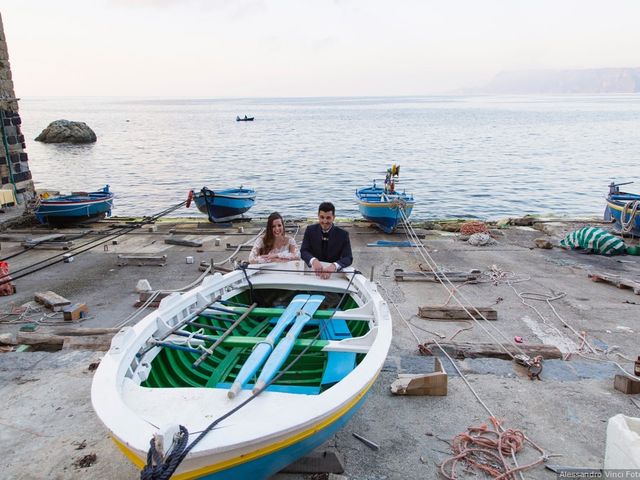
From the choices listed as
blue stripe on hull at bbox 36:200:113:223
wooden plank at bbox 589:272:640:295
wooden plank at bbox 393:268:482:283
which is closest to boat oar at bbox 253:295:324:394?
wooden plank at bbox 393:268:482:283

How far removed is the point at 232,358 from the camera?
548 cm

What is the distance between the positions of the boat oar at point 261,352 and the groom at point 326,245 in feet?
2.61

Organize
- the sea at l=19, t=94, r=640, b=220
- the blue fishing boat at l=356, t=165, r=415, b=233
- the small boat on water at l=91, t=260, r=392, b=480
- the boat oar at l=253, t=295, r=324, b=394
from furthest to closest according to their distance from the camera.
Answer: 1. the sea at l=19, t=94, r=640, b=220
2. the blue fishing boat at l=356, t=165, r=415, b=233
3. the boat oar at l=253, t=295, r=324, b=394
4. the small boat on water at l=91, t=260, r=392, b=480

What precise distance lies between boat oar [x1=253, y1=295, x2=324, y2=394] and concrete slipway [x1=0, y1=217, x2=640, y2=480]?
0.98 metres

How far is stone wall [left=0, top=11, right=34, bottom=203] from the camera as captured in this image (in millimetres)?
16672

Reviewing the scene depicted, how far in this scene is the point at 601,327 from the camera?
7980 millimetres

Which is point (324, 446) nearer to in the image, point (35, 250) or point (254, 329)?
point (254, 329)

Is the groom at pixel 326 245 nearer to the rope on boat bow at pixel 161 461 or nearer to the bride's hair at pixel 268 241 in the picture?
the bride's hair at pixel 268 241

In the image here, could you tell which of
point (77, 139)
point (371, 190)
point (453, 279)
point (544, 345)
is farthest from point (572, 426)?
point (77, 139)

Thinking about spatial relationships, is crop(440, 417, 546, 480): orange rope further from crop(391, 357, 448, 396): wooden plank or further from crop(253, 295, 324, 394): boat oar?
crop(253, 295, 324, 394): boat oar

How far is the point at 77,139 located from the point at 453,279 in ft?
249

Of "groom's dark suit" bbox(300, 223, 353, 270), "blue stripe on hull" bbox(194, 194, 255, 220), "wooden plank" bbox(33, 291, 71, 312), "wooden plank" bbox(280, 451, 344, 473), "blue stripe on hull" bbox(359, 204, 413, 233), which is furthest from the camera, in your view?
"blue stripe on hull" bbox(194, 194, 255, 220)

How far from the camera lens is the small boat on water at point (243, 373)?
3322 millimetres

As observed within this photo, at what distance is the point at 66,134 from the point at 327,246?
78.4 m
